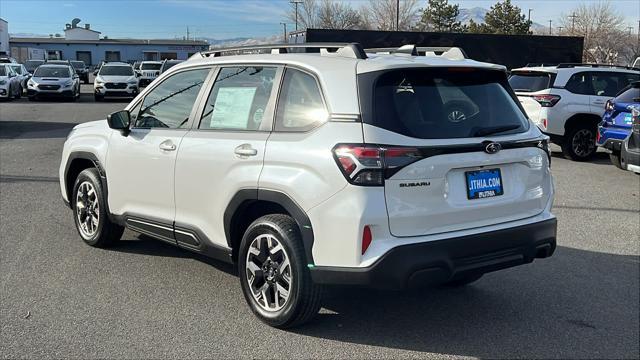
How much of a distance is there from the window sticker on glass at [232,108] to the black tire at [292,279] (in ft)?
2.57

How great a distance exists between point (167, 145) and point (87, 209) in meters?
1.63

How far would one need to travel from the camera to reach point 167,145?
4934mm

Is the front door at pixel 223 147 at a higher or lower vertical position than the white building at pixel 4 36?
lower

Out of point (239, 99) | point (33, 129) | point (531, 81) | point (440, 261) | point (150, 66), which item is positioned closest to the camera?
point (440, 261)

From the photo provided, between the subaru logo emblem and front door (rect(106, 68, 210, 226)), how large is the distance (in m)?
2.30

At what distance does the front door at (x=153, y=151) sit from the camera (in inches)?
195

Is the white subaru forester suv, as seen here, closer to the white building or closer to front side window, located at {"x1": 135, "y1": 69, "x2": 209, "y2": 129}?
front side window, located at {"x1": 135, "y1": 69, "x2": 209, "y2": 129}

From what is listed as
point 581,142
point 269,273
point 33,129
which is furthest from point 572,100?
Answer: point 33,129

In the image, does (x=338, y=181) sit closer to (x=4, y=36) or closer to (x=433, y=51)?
(x=433, y=51)

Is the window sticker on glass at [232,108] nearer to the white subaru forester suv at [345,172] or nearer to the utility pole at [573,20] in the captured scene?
the white subaru forester suv at [345,172]

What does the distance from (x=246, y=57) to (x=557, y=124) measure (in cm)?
898

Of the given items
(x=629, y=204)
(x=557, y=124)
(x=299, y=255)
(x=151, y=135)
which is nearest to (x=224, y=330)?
(x=299, y=255)

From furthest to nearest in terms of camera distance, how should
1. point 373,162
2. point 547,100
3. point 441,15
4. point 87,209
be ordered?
1. point 441,15
2. point 547,100
3. point 87,209
4. point 373,162

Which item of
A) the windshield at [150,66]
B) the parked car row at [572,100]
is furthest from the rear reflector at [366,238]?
the windshield at [150,66]
